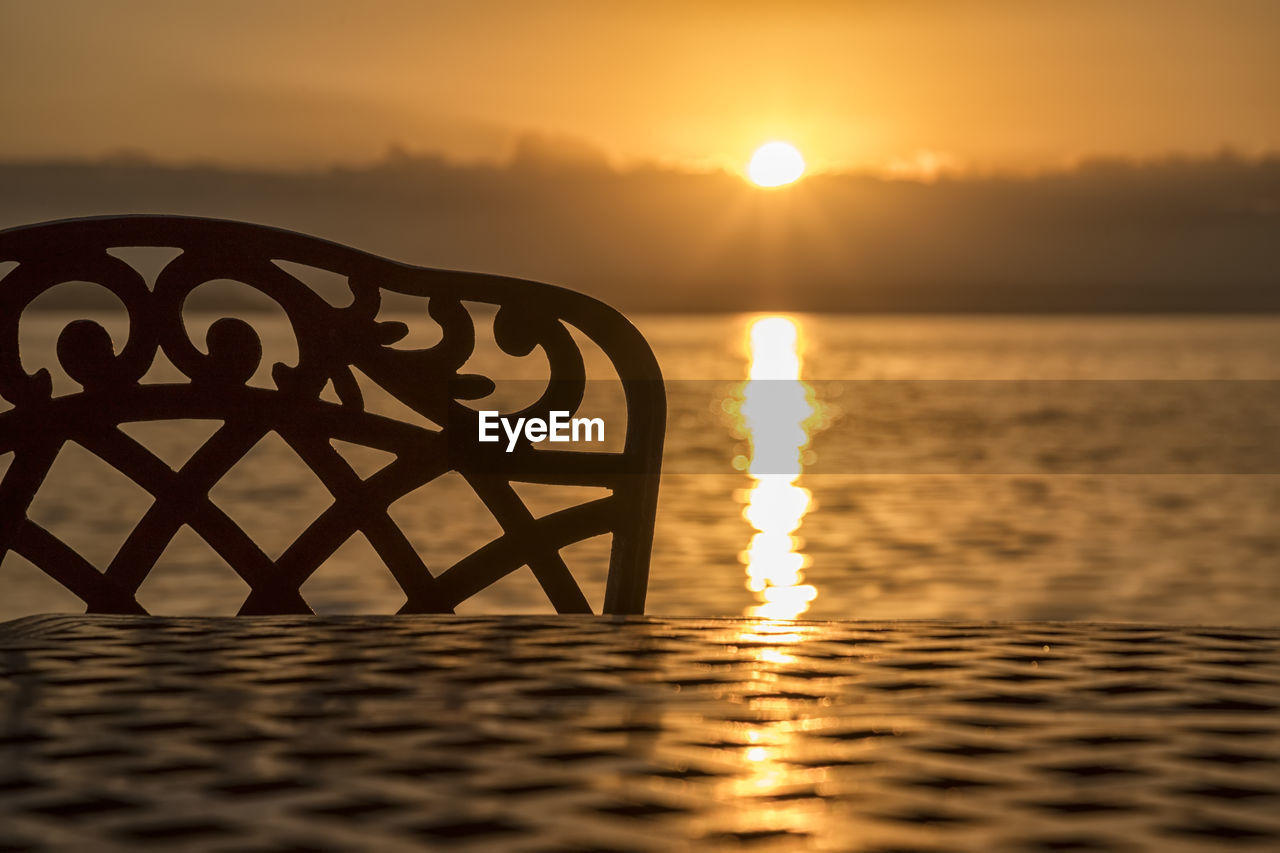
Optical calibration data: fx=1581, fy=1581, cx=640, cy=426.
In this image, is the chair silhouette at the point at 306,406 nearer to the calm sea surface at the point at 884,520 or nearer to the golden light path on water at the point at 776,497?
the golden light path on water at the point at 776,497

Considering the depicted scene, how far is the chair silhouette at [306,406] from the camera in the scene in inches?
83.1

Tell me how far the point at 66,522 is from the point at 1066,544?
10110mm

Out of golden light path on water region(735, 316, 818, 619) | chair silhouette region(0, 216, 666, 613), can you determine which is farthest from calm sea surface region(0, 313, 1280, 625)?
chair silhouette region(0, 216, 666, 613)

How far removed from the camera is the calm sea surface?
11703 millimetres

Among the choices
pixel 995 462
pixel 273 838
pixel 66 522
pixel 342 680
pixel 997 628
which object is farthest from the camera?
pixel 995 462

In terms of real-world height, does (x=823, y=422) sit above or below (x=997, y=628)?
above

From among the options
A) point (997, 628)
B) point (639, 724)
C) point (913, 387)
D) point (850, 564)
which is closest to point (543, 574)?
point (997, 628)

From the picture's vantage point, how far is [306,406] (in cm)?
216

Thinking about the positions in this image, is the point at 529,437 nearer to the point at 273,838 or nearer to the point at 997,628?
the point at 997,628

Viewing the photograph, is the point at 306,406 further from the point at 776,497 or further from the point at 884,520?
the point at 776,497

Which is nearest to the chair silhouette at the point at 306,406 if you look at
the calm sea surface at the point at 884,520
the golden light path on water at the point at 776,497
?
the golden light path on water at the point at 776,497

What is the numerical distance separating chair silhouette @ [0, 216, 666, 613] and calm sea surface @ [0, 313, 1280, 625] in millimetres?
2113

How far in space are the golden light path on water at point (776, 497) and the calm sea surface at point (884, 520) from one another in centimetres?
5

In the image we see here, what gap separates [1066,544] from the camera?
1498 cm
